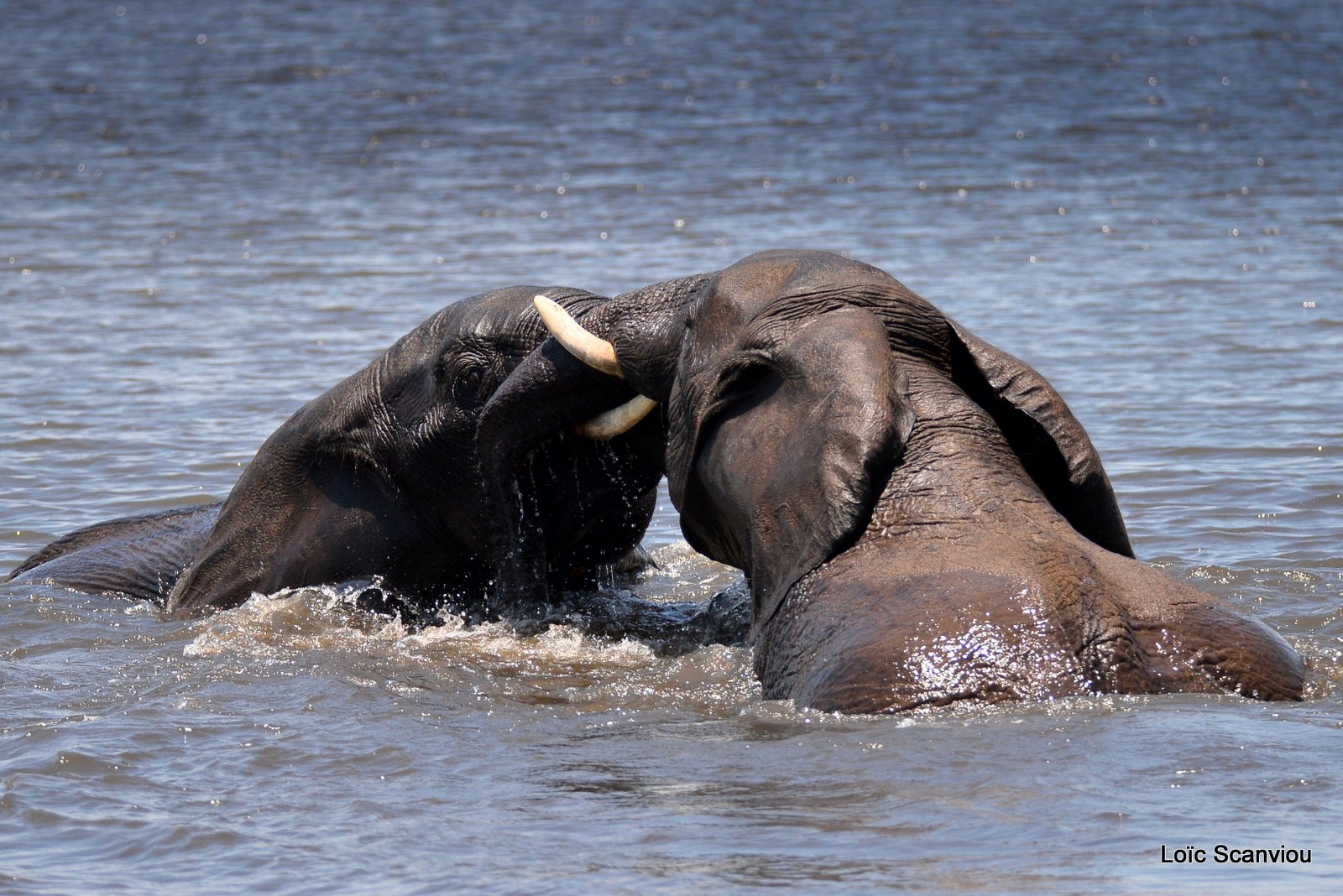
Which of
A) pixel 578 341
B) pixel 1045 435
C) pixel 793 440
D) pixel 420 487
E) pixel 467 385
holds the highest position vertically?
pixel 578 341

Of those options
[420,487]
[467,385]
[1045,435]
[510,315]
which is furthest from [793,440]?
[420,487]

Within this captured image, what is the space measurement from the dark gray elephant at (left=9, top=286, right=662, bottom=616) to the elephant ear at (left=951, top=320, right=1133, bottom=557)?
58.3 inches

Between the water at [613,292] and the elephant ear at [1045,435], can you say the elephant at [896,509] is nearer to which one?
the elephant ear at [1045,435]

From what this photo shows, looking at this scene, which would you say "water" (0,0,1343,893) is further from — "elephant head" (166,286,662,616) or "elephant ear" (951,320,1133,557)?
"elephant ear" (951,320,1133,557)

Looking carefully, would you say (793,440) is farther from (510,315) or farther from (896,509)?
(510,315)

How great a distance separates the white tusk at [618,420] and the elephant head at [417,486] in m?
0.12

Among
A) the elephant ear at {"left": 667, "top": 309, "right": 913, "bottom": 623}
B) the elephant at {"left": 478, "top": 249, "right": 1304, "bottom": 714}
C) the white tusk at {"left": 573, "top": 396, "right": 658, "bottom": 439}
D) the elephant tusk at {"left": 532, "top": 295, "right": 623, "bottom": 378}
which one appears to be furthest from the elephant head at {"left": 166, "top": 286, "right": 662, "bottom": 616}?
the elephant ear at {"left": 667, "top": 309, "right": 913, "bottom": 623}

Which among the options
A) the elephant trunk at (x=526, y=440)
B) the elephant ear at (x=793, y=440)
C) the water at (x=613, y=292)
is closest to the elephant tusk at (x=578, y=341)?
the elephant trunk at (x=526, y=440)

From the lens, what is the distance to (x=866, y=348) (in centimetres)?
650

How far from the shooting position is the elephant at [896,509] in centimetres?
601

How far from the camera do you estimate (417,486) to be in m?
8.57

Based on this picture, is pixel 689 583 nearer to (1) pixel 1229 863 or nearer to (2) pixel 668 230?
(1) pixel 1229 863

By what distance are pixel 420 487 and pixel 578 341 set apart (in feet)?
4.16

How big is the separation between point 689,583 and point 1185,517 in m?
2.54
